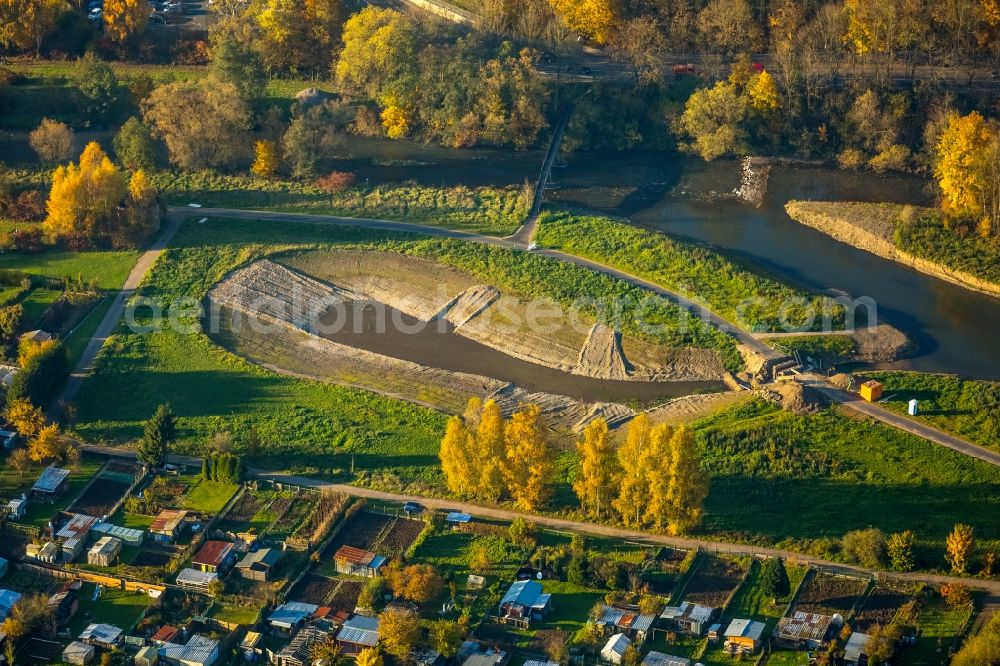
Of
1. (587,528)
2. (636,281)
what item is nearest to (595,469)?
(587,528)

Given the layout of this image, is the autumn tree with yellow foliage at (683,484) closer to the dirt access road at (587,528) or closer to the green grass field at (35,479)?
the dirt access road at (587,528)

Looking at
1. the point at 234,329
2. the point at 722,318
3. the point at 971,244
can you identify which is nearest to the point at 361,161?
the point at 234,329

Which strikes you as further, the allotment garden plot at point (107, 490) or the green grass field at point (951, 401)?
the green grass field at point (951, 401)

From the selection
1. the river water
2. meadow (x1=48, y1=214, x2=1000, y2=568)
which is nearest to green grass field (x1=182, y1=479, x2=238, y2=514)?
meadow (x1=48, y1=214, x2=1000, y2=568)

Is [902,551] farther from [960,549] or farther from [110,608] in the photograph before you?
[110,608]

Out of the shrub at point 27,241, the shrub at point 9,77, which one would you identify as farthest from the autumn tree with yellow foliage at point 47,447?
the shrub at point 9,77

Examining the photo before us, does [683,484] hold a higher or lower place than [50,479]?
higher
